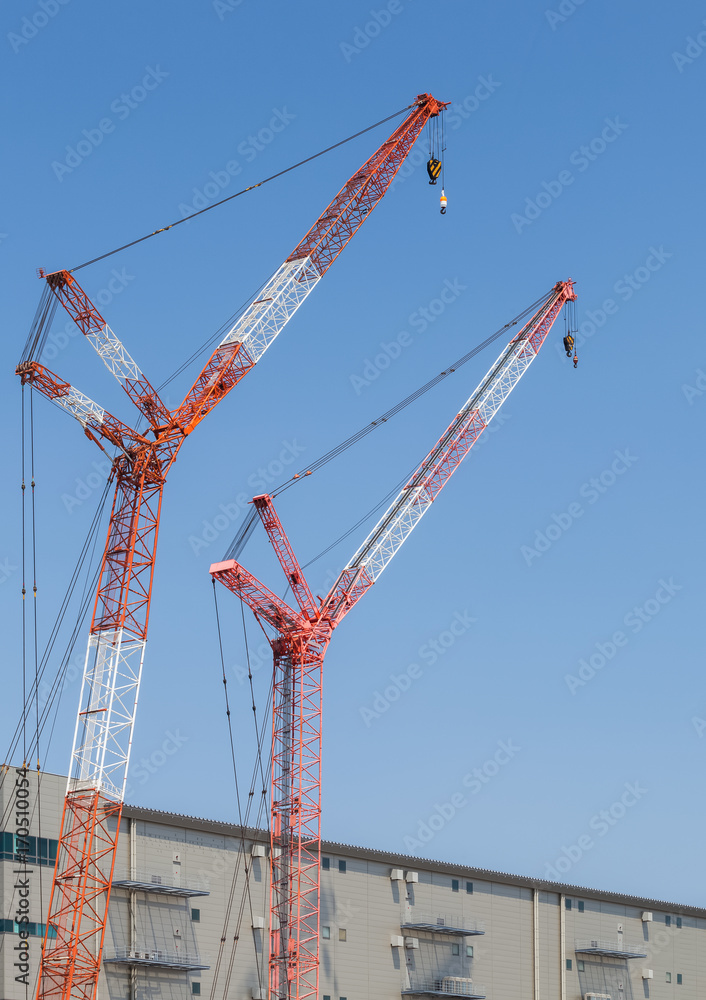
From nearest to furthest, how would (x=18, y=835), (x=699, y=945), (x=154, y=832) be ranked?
(x=18, y=835) < (x=154, y=832) < (x=699, y=945)

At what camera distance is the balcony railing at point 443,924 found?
99.1m

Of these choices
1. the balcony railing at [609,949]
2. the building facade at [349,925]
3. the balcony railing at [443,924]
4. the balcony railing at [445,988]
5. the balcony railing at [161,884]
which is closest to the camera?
the building facade at [349,925]

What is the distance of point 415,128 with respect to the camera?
105938 millimetres

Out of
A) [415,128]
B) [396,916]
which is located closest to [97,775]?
[396,916]

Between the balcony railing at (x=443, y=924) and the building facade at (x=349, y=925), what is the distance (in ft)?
0.36

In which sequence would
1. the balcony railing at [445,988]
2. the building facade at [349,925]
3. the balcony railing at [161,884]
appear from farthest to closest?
the balcony railing at [445,988], the balcony railing at [161,884], the building facade at [349,925]

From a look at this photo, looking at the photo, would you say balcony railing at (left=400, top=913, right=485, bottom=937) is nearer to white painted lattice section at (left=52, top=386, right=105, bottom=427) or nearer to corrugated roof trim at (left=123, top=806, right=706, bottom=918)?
corrugated roof trim at (left=123, top=806, right=706, bottom=918)

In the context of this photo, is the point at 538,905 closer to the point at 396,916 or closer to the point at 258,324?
the point at 396,916

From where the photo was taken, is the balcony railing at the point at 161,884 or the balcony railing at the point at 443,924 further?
the balcony railing at the point at 443,924

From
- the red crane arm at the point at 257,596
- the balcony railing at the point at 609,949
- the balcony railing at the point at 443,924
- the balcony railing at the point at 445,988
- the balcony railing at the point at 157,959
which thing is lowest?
the balcony railing at the point at 157,959

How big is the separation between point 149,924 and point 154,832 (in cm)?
539

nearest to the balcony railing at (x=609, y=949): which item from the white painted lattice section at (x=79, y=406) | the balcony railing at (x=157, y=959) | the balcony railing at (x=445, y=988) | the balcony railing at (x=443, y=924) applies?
the balcony railing at (x=443, y=924)

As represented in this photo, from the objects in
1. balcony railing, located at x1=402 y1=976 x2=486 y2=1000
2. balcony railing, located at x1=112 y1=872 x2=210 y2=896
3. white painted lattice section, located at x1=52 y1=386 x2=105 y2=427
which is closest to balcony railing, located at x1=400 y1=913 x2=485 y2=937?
balcony railing, located at x1=402 y1=976 x2=486 y2=1000

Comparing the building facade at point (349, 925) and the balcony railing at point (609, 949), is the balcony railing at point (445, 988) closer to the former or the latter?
the building facade at point (349, 925)
